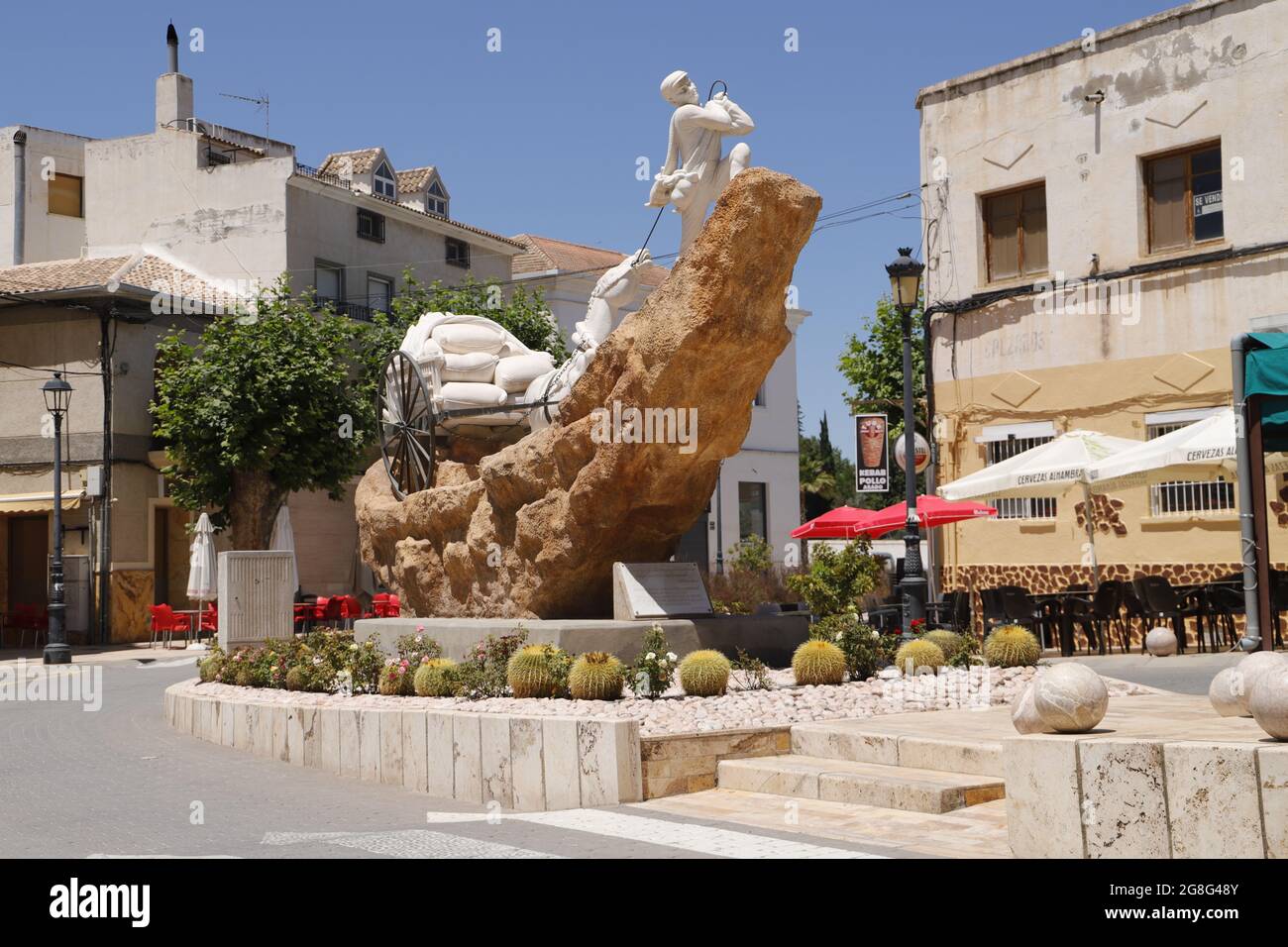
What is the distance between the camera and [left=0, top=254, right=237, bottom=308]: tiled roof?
96.0ft

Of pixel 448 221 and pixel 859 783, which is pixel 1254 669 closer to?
pixel 859 783

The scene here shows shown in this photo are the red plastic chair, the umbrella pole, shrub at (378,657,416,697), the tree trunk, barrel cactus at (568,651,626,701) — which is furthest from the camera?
the tree trunk

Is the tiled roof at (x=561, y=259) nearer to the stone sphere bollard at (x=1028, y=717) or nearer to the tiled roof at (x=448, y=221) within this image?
the tiled roof at (x=448, y=221)

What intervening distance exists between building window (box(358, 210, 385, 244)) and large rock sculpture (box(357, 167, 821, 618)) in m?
22.3

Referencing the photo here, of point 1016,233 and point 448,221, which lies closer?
point 1016,233

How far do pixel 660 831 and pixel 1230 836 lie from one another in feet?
10.7

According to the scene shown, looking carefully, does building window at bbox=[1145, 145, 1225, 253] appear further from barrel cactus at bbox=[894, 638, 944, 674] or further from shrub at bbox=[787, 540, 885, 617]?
barrel cactus at bbox=[894, 638, 944, 674]

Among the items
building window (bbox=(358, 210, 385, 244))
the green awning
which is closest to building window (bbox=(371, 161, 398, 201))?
building window (bbox=(358, 210, 385, 244))

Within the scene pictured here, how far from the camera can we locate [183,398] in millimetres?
28031

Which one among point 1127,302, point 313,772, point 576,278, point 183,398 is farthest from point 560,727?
point 576,278

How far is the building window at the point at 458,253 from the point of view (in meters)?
39.6

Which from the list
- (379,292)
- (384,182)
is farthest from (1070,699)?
(384,182)

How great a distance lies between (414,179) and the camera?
135 feet

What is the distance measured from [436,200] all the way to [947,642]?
3158 cm
